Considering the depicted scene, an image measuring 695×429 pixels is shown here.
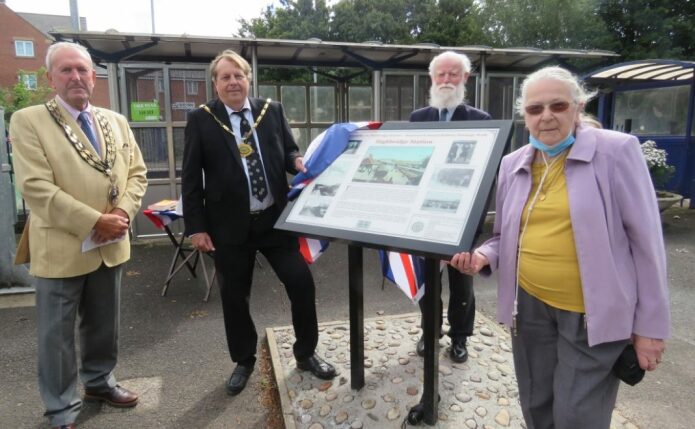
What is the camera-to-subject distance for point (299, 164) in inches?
118

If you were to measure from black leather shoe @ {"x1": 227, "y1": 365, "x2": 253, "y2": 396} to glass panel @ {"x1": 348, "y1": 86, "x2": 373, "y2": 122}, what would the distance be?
6.28 metres

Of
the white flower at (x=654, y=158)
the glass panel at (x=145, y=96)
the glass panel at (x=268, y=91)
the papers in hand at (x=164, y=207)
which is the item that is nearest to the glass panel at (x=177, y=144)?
the glass panel at (x=145, y=96)

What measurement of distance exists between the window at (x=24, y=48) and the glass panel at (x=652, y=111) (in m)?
41.7

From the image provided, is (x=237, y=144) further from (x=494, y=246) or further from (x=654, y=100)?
(x=654, y=100)

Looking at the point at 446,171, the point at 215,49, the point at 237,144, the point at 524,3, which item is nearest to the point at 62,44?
the point at 237,144

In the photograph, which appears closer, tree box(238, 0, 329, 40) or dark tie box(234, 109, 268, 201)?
dark tie box(234, 109, 268, 201)

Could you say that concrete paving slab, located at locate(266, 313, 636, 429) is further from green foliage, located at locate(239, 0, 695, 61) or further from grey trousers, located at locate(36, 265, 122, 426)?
green foliage, located at locate(239, 0, 695, 61)

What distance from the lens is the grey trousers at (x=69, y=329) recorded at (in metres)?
2.70

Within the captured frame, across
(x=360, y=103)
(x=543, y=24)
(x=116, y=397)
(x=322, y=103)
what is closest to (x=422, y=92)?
(x=360, y=103)

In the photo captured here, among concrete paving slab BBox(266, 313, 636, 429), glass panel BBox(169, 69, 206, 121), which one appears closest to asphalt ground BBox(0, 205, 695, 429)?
concrete paving slab BBox(266, 313, 636, 429)

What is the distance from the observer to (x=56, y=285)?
2.70 metres

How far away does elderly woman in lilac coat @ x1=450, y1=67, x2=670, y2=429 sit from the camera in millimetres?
1691

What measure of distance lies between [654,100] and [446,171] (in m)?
10.4

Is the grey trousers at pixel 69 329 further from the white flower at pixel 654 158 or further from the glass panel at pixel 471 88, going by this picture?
the white flower at pixel 654 158
